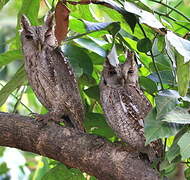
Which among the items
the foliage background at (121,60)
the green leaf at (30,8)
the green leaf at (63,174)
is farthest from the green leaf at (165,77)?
the green leaf at (30,8)

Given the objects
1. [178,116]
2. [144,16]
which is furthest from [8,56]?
[178,116]

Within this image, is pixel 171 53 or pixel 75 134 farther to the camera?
pixel 75 134

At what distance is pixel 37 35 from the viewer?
2.23 meters

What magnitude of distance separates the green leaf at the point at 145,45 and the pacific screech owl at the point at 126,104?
99 mm

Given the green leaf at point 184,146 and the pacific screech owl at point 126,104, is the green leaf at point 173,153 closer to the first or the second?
the green leaf at point 184,146

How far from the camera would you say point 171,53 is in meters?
1.64

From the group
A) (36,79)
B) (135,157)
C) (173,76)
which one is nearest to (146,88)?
(173,76)

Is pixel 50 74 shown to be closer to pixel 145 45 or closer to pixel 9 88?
pixel 9 88

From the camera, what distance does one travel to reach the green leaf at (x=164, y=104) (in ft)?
5.54

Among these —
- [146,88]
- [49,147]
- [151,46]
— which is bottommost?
[49,147]

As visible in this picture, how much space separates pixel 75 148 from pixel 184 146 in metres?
0.44

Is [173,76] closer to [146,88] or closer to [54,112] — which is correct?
[146,88]

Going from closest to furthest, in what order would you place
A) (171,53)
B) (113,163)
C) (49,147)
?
(171,53) < (113,163) < (49,147)

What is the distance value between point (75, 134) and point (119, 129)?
0.19m
